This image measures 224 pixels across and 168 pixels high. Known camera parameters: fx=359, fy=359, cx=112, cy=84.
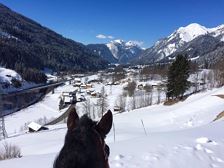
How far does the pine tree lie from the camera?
59719 millimetres

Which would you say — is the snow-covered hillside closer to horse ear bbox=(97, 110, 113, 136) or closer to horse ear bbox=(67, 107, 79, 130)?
horse ear bbox=(67, 107, 79, 130)

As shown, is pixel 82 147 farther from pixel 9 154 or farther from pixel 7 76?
pixel 7 76

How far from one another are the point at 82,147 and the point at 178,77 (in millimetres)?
59101

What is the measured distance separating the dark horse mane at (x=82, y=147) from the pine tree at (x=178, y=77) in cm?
5819

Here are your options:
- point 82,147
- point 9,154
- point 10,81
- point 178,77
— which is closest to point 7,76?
point 10,81

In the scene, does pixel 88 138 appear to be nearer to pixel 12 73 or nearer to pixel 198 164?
pixel 198 164

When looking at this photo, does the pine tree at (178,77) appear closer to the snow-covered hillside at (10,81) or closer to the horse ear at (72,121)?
the horse ear at (72,121)

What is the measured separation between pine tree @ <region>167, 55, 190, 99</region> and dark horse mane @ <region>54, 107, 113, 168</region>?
58194mm

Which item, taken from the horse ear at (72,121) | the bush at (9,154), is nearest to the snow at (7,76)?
the bush at (9,154)

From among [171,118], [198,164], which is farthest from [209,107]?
[198,164]

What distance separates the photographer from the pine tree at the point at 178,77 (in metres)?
59.7

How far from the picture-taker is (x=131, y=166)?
22.6 feet

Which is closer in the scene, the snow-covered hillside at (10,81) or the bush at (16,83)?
the snow-covered hillside at (10,81)

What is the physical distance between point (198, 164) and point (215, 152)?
3.74 feet
